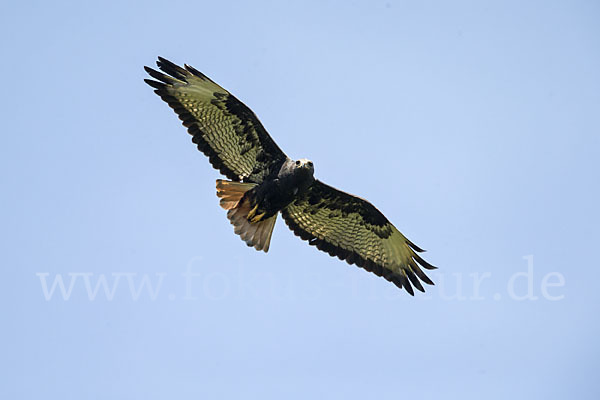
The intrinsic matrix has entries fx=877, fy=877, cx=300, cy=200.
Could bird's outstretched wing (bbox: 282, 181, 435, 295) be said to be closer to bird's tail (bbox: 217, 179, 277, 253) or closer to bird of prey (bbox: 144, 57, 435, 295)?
bird of prey (bbox: 144, 57, 435, 295)

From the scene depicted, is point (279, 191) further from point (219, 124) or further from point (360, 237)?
point (360, 237)

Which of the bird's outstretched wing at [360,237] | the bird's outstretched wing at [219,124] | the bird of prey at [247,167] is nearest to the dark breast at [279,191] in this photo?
the bird of prey at [247,167]

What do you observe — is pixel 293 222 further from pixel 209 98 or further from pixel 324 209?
pixel 209 98

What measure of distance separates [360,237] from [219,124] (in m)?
2.92

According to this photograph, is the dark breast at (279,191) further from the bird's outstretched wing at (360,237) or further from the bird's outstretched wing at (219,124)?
the bird's outstretched wing at (360,237)

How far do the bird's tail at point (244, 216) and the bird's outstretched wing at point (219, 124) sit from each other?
20 centimetres

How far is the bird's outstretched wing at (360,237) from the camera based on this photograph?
1367cm

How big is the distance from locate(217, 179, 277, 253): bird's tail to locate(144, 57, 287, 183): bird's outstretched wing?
0.20 m

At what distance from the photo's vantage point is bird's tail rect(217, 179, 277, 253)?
42.7 feet

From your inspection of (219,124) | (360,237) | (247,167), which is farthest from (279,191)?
(360,237)

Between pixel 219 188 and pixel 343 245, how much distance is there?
232 centimetres

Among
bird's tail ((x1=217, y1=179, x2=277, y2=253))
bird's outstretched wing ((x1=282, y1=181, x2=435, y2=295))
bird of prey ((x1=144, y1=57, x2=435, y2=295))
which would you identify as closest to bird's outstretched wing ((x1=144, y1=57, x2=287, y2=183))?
bird of prey ((x1=144, y1=57, x2=435, y2=295))

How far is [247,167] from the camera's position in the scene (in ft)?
43.0

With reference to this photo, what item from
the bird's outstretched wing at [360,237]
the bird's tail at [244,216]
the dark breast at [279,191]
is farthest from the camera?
the bird's outstretched wing at [360,237]
